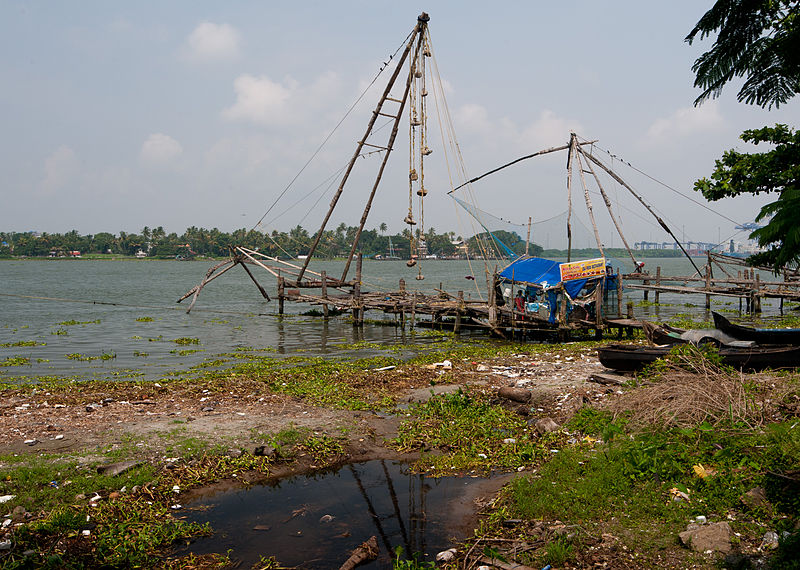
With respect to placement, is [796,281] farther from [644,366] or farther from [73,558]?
[73,558]

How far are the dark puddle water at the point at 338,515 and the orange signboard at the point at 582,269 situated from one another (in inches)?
522

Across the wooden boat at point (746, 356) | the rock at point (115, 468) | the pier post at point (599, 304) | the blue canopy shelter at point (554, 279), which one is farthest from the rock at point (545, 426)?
Result: the pier post at point (599, 304)

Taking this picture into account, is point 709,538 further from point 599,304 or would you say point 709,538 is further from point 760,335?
point 599,304

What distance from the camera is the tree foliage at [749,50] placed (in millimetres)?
3941

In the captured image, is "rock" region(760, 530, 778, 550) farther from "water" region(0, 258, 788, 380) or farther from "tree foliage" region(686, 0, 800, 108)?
"water" region(0, 258, 788, 380)

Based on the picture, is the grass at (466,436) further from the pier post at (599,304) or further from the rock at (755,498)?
the pier post at (599,304)

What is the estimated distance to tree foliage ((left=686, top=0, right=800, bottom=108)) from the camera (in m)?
3.94

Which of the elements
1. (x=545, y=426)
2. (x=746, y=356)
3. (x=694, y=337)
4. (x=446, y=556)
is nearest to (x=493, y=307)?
(x=694, y=337)

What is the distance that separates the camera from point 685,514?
590 centimetres

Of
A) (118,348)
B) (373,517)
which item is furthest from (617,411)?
(118,348)

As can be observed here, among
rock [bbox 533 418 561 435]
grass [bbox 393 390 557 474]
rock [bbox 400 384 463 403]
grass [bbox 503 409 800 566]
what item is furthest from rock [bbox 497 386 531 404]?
grass [bbox 503 409 800 566]

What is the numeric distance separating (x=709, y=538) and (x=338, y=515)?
392 centimetres

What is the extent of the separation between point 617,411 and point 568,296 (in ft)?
37.1

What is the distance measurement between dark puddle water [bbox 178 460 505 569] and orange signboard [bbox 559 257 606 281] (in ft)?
43.5
